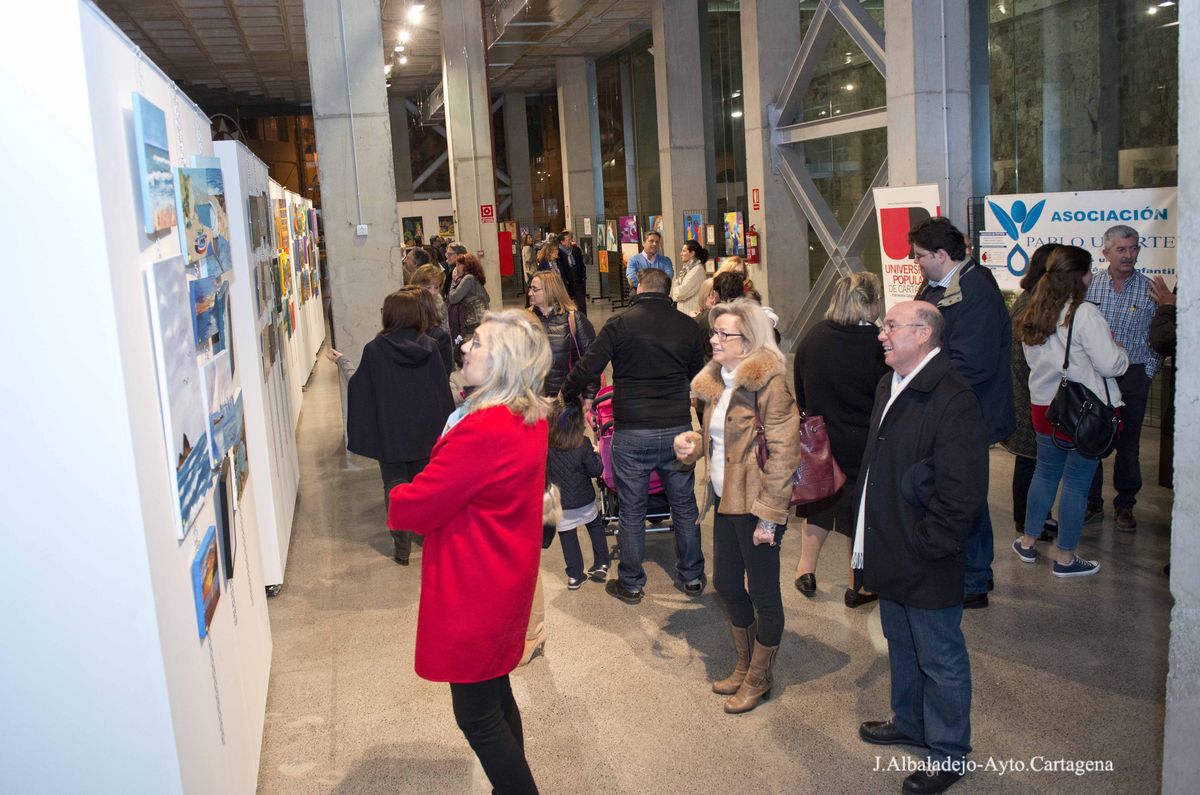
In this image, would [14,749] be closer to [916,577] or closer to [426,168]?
[916,577]

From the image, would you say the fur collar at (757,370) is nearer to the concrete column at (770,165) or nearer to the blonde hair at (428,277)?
the blonde hair at (428,277)

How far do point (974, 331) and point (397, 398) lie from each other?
128 inches

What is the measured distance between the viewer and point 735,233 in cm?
1491

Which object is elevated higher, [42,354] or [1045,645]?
[42,354]

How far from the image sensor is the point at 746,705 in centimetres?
429

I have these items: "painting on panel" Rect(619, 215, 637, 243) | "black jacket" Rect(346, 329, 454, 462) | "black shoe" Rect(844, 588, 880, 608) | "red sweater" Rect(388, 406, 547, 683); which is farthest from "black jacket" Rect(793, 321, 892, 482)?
"painting on panel" Rect(619, 215, 637, 243)

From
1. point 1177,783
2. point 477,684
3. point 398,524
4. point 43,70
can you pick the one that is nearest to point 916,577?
point 1177,783

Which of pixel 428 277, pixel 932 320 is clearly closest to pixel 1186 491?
pixel 932 320

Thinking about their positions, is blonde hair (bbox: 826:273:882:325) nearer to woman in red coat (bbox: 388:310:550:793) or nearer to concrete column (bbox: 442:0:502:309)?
woman in red coat (bbox: 388:310:550:793)

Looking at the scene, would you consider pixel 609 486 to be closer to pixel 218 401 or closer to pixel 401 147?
pixel 218 401

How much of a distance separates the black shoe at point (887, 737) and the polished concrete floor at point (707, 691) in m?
0.03

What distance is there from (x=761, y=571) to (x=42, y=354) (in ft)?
8.98

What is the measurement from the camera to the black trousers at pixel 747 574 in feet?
13.6

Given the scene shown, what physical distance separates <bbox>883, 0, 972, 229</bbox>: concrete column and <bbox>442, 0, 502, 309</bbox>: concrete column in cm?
930
